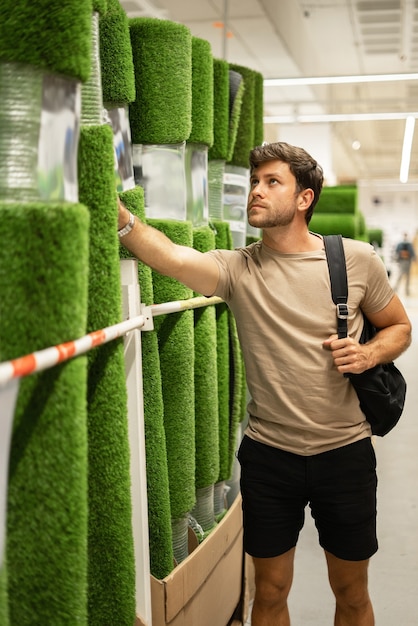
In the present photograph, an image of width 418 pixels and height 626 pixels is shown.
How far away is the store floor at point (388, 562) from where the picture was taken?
97.2 inches

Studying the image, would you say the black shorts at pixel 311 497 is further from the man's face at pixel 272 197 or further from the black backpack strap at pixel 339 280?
the man's face at pixel 272 197

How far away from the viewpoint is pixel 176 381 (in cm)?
181

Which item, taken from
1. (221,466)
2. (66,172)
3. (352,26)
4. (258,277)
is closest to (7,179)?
(66,172)

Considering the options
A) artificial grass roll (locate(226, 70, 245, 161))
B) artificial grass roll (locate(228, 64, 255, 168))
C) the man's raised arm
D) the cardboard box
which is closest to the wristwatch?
the man's raised arm

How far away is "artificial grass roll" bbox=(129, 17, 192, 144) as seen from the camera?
1676 mm

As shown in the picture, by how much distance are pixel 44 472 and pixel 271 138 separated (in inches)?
452

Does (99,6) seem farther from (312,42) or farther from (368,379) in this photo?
(312,42)

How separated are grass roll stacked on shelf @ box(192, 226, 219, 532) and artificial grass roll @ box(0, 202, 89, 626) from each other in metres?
1.05

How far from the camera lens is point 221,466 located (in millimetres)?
2221

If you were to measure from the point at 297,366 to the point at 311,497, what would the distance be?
1.11 feet

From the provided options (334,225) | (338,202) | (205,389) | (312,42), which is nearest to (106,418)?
(205,389)

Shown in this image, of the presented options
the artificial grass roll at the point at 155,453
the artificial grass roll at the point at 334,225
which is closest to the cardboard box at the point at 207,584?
the artificial grass roll at the point at 155,453

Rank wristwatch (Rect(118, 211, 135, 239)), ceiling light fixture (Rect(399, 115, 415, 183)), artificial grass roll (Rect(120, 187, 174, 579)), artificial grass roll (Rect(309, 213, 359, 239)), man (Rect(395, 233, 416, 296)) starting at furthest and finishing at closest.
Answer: man (Rect(395, 233, 416, 296)), ceiling light fixture (Rect(399, 115, 415, 183)), artificial grass roll (Rect(309, 213, 359, 239)), artificial grass roll (Rect(120, 187, 174, 579)), wristwatch (Rect(118, 211, 135, 239))

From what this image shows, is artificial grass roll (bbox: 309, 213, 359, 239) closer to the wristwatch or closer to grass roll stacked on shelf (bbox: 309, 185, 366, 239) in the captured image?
grass roll stacked on shelf (bbox: 309, 185, 366, 239)
